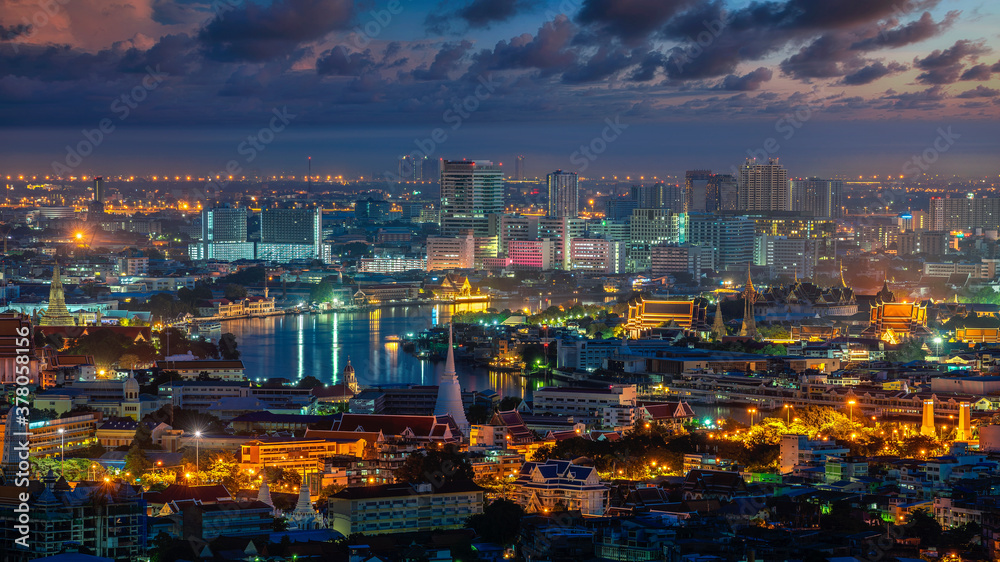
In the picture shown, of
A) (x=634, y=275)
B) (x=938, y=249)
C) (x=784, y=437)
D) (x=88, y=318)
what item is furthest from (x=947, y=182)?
(x=784, y=437)

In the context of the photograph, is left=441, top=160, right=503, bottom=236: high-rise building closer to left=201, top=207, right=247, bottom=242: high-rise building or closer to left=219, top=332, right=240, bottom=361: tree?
left=201, top=207, right=247, bottom=242: high-rise building

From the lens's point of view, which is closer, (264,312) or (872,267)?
(264,312)

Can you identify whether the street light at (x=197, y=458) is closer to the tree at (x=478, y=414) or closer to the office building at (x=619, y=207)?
the tree at (x=478, y=414)

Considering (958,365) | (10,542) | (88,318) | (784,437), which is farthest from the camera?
(88,318)

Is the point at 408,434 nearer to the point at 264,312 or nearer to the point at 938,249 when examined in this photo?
the point at 264,312

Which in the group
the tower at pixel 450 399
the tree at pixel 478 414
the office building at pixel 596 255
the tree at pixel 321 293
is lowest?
the tree at pixel 478 414

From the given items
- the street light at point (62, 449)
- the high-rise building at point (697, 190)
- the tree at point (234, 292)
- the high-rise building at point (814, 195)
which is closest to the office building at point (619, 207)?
the high-rise building at point (697, 190)
